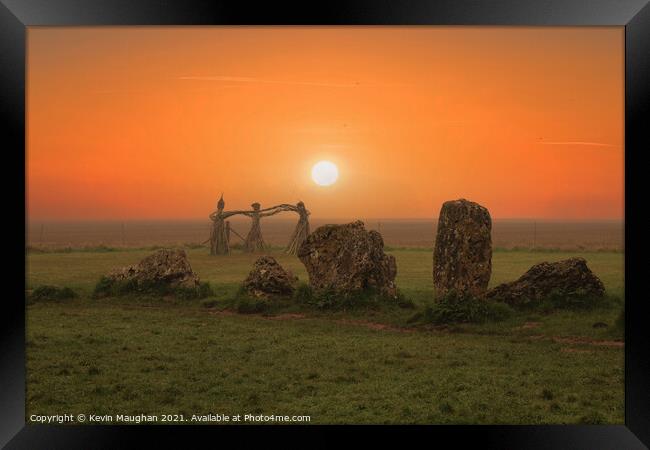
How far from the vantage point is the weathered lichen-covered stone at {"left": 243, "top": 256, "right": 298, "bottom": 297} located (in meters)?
14.9

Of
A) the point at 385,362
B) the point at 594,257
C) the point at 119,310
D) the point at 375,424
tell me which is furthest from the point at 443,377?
the point at 594,257

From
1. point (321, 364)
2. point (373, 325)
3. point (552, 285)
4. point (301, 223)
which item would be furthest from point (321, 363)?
point (301, 223)

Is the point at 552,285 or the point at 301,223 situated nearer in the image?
the point at 552,285

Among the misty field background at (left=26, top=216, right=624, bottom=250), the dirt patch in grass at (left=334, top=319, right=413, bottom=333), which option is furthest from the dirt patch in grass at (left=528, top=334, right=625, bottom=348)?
the misty field background at (left=26, top=216, right=624, bottom=250)

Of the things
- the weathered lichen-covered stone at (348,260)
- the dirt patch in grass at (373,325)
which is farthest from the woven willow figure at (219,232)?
the dirt patch in grass at (373,325)

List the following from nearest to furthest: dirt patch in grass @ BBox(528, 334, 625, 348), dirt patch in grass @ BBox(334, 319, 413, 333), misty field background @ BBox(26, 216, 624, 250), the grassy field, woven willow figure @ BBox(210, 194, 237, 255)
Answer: the grassy field → dirt patch in grass @ BBox(528, 334, 625, 348) → dirt patch in grass @ BBox(334, 319, 413, 333) → woven willow figure @ BBox(210, 194, 237, 255) → misty field background @ BBox(26, 216, 624, 250)

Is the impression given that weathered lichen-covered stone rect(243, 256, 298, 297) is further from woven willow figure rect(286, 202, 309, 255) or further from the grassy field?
woven willow figure rect(286, 202, 309, 255)

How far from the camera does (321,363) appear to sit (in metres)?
10.3

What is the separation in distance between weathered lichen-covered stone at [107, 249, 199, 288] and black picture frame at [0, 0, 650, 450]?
7752 millimetres

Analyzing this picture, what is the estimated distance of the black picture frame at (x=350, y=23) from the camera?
25.2ft

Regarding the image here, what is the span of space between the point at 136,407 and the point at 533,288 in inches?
375

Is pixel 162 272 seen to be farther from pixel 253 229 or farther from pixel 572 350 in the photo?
pixel 253 229

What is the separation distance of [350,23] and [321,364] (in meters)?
5.92

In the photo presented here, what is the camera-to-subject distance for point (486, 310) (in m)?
12.6
